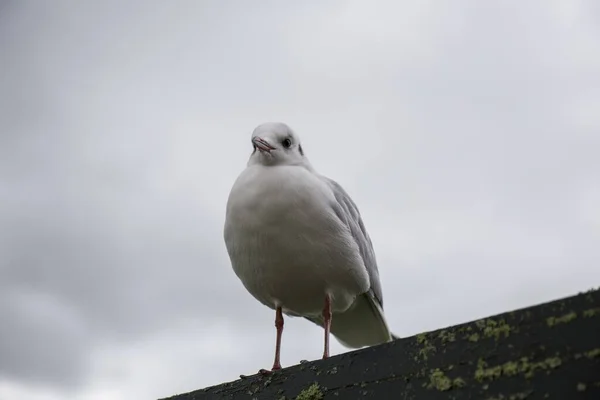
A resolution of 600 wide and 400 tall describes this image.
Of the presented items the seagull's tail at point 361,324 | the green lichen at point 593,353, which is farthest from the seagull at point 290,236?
the green lichen at point 593,353

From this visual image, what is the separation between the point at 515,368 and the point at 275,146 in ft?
5.67

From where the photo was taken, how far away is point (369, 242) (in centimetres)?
352

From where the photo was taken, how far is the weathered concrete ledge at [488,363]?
1505mm

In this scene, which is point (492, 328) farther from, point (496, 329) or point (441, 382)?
point (441, 382)

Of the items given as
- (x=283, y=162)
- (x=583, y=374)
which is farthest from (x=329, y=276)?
(x=583, y=374)

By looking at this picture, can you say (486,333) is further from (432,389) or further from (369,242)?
(369,242)

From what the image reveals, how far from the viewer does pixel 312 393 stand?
2.10 metres

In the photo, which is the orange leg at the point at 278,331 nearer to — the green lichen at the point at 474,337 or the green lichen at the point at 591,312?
the green lichen at the point at 474,337

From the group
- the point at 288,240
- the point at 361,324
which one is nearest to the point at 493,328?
the point at 288,240

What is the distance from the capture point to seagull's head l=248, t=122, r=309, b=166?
305 centimetres

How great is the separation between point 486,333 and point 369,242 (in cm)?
182

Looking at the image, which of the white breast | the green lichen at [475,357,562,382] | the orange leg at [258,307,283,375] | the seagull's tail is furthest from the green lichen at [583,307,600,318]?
the seagull's tail

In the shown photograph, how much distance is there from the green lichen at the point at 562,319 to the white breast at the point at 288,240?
135 cm

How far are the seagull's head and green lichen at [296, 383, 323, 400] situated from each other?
3.95ft
